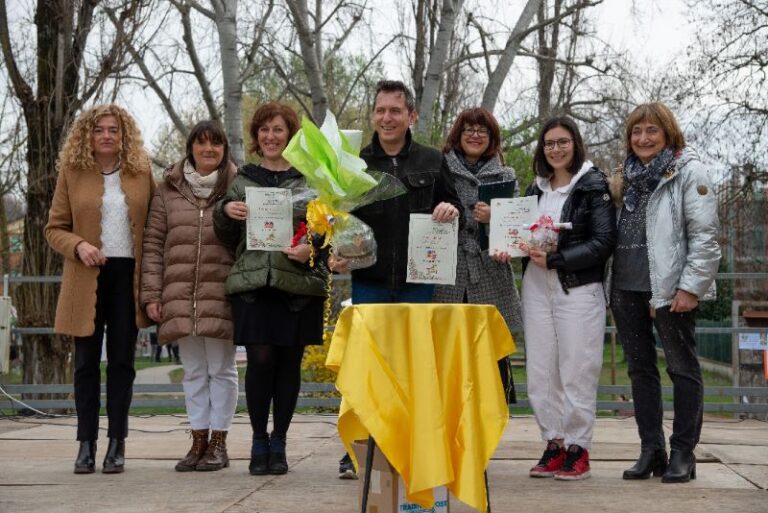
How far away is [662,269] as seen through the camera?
15.5 feet

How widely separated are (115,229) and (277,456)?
149cm

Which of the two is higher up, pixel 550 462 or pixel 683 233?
pixel 683 233

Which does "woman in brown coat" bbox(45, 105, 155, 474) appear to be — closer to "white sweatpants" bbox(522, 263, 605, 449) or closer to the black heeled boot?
the black heeled boot

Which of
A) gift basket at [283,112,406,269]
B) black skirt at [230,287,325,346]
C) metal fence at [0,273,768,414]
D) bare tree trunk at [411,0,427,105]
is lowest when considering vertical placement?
metal fence at [0,273,768,414]

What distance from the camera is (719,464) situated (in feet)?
17.7

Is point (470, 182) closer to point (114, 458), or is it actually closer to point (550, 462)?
point (550, 462)

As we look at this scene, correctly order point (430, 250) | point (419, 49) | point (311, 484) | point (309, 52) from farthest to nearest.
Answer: point (419, 49) < point (309, 52) < point (311, 484) < point (430, 250)

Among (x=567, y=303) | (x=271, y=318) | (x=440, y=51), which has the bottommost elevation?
(x=271, y=318)

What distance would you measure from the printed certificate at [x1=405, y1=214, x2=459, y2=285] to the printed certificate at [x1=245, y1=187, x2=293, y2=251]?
2.31 ft

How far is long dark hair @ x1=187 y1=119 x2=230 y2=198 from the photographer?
5301mm

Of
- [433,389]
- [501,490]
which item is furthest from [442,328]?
[501,490]

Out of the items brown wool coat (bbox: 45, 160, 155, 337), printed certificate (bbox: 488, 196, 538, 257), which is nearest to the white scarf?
brown wool coat (bbox: 45, 160, 155, 337)

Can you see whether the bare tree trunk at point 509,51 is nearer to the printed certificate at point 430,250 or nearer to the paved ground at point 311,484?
the paved ground at point 311,484

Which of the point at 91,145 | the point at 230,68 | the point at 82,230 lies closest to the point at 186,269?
the point at 82,230
